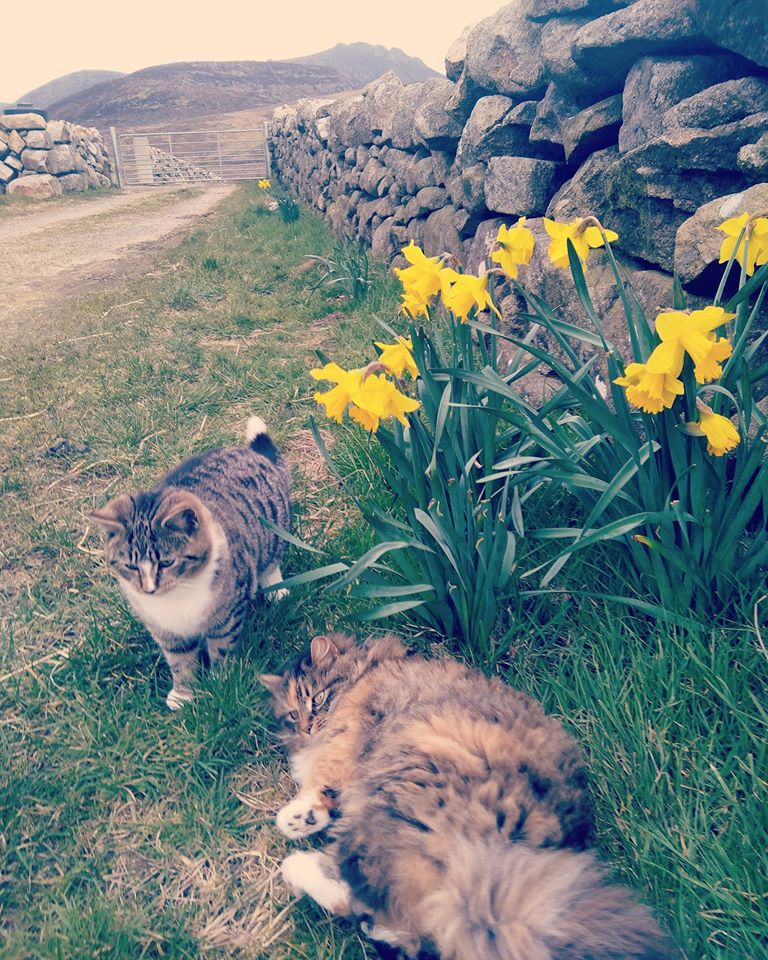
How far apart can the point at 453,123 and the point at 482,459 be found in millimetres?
3365

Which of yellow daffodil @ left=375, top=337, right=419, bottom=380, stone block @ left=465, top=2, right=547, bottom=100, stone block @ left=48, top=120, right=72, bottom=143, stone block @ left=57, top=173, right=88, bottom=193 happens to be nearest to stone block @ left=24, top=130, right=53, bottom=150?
stone block @ left=48, top=120, right=72, bottom=143

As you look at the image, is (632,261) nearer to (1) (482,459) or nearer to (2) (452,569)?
(1) (482,459)

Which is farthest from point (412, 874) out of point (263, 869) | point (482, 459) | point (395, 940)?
point (482, 459)

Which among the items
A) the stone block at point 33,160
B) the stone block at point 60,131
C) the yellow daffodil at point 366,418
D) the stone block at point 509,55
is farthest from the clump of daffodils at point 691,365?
the stone block at point 60,131

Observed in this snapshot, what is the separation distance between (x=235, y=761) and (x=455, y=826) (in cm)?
82

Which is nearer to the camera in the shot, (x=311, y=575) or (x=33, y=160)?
(x=311, y=575)

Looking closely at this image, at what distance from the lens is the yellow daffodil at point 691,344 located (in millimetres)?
1477

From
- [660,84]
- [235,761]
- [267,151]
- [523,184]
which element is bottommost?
[235,761]

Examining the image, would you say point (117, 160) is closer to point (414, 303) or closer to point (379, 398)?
point (414, 303)

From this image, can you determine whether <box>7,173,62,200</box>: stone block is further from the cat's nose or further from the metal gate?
the cat's nose

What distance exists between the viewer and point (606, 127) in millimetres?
2879

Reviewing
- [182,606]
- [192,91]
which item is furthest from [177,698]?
[192,91]

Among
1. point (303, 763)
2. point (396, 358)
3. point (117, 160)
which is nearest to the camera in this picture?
point (303, 763)

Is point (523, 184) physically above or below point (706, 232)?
above
